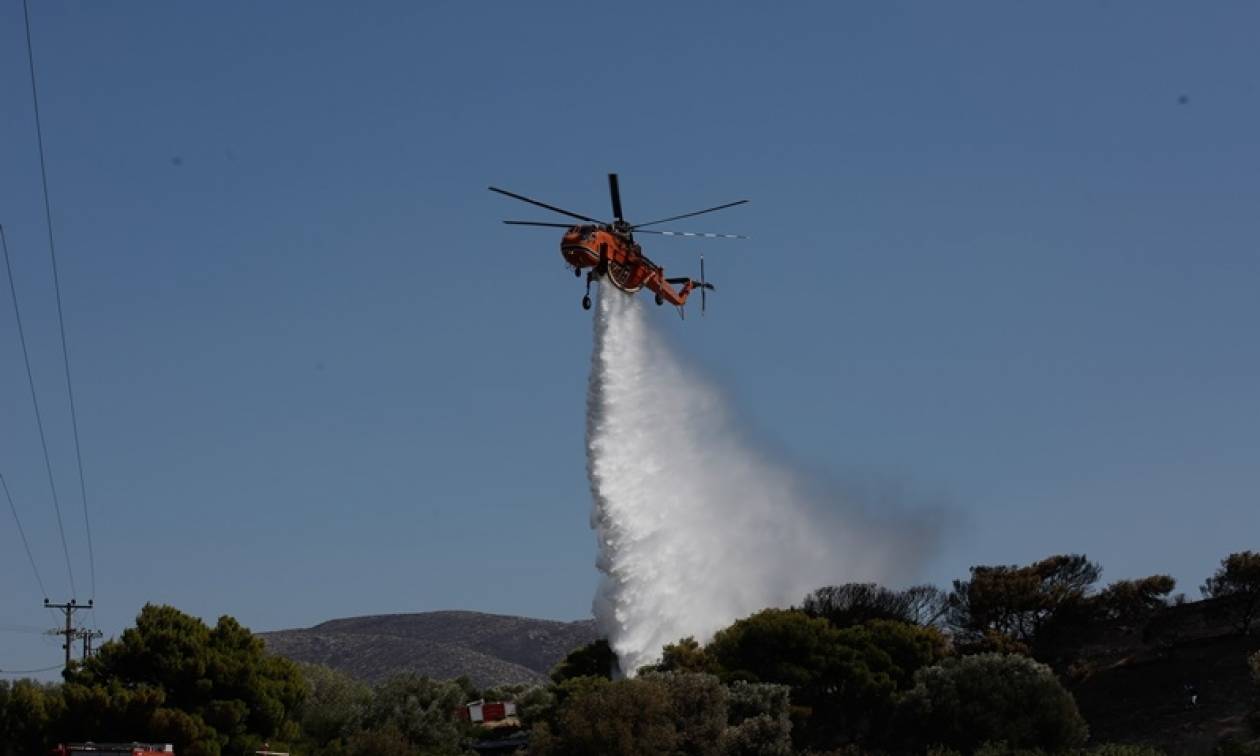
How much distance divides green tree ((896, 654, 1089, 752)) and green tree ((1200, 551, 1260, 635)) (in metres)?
29.6

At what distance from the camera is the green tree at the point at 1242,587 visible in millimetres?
102250

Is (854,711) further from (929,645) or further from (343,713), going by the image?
(343,713)

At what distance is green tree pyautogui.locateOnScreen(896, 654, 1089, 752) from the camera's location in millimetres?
75000

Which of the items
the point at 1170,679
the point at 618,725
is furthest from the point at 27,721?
the point at 1170,679

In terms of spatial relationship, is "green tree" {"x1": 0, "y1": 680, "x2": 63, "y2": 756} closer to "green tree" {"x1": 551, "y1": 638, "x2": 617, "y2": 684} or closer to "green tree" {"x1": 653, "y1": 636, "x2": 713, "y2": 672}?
"green tree" {"x1": 653, "y1": 636, "x2": 713, "y2": 672}

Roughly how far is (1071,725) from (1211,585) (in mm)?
37181

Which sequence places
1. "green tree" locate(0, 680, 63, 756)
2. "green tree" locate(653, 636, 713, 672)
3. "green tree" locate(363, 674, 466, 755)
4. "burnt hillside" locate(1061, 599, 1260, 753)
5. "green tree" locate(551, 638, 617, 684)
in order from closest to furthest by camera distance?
"green tree" locate(0, 680, 63, 756) → "green tree" locate(363, 674, 466, 755) → "burnt hillside" locate(1061, 599, 1260, 753) → "green tree" locate(653, 636, 713, 672) → "green tree" locate(551, 638, 617, 684)

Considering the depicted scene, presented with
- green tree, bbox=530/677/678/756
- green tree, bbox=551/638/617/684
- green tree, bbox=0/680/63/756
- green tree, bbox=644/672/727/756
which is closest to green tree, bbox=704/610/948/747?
green tree, bbox=551/638/617/684

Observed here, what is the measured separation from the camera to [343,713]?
82.6 meters

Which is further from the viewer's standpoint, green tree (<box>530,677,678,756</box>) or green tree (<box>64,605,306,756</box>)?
green tree (<box>64,605,306,756</box>)

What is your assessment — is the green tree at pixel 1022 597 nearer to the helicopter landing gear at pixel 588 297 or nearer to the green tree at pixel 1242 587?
the green tree at pixel 1242 587

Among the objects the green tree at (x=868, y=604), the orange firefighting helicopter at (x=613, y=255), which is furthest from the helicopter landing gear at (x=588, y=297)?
the green tree at (x=868, y=604)

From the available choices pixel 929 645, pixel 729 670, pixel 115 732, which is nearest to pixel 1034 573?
pixel 929 645

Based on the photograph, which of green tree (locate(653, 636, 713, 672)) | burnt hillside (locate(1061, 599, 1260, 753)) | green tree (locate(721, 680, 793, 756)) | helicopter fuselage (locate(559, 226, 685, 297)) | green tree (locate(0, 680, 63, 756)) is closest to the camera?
green tree (locate(721, 680, 793, 756))
